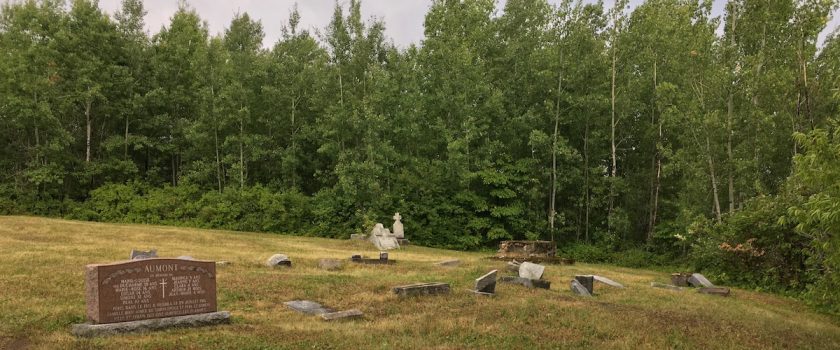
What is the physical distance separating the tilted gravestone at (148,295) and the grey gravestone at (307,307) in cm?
146

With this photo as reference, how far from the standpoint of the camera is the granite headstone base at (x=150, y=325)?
24.9 feet

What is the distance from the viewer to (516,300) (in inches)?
431

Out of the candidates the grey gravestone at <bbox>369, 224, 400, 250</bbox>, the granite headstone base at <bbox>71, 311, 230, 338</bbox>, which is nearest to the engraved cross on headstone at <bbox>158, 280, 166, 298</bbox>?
the granite headstone base at <bbox>71, 311, 230, 338</bbox>

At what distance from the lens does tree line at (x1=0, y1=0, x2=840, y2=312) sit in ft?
96.1

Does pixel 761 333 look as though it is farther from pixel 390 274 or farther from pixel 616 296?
pixel 390 274

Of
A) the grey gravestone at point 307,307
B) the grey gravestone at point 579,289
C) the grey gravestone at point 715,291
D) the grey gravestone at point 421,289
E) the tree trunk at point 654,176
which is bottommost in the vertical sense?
the grey gravestone at point 715,291

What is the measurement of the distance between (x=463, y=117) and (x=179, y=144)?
1900cm

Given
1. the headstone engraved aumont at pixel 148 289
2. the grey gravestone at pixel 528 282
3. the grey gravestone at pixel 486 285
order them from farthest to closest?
the grey gravestone at pixel 528 282, the grey gravestone at pixel 486 285, the headstone engraved aumont at pixel 148 289

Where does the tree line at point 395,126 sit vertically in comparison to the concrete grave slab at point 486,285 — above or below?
above

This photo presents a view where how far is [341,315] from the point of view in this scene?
9219 millimetres

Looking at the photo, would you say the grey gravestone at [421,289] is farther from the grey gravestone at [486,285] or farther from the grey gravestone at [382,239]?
the grey gravestone at [382,239]

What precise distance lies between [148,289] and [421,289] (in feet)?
16.8

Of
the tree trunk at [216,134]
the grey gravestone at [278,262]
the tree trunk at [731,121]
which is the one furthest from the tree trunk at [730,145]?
the tree trunk at [216,134]

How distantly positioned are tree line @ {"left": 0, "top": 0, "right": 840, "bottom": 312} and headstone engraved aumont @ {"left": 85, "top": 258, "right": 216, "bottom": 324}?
60.8 feet
